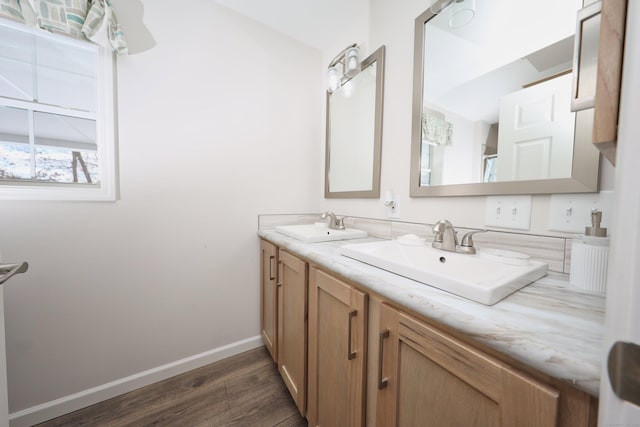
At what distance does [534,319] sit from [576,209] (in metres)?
0.50

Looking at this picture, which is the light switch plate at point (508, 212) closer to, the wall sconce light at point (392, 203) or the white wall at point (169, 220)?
the wall sconce light at point (392, 203)

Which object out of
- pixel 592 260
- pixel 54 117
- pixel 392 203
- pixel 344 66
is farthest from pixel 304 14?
pixel 592 260

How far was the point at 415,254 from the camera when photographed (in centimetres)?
90

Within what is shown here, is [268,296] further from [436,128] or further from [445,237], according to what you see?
[436,128]

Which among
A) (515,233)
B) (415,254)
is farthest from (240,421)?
(515,233)

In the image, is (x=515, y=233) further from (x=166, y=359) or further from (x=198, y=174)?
(x=166, y=359)

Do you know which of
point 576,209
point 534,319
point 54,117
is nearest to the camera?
point 534,319

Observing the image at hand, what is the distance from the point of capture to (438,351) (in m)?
0.45

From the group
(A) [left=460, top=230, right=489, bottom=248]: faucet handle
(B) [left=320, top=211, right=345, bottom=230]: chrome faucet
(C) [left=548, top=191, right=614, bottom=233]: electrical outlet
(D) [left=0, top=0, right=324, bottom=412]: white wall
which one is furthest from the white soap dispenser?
(D) [left=0, top=0, right=324, bottom=412]: white wall

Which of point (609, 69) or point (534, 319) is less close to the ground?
point (609, 69)

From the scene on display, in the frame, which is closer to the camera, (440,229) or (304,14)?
(440,229)

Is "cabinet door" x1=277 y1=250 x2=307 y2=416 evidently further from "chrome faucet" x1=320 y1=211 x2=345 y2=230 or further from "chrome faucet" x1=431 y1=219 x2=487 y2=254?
"chrome faucet" x1=431 y1=219 x2=487 y2=254

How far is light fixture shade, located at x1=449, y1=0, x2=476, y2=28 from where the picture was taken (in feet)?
2.95

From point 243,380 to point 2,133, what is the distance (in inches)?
67.7
